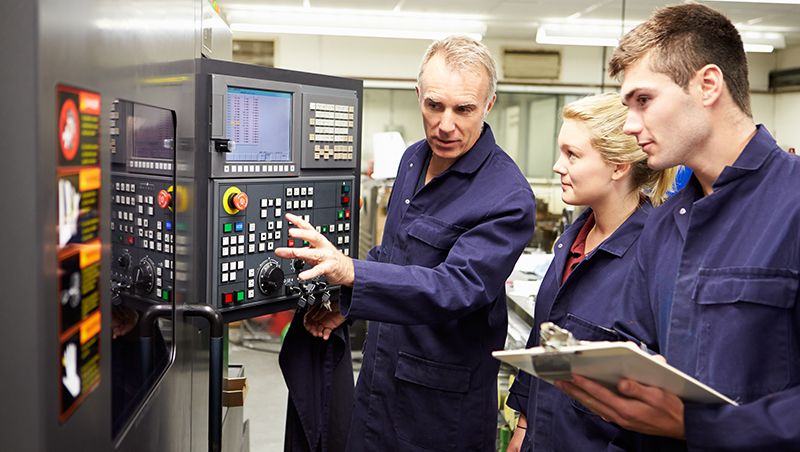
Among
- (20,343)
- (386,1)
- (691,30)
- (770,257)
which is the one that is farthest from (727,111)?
(386,1)

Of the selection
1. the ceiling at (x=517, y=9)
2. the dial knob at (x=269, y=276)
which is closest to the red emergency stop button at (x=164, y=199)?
the dial knob at (x=269, y=276)

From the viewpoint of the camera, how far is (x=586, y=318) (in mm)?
1533

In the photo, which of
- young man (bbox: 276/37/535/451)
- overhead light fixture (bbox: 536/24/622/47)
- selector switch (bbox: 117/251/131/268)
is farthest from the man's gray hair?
overhead light fixture (bbox: 536/24/622/47)

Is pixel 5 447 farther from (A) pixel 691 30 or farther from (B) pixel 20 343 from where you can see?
(A) pixel 691 30

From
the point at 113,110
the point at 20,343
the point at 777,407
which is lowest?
the point at 777,407

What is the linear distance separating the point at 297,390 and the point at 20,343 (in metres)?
1.19

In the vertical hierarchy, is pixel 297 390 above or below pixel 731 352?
below

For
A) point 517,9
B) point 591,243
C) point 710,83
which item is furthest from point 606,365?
point 517,9

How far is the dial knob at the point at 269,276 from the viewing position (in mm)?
1652

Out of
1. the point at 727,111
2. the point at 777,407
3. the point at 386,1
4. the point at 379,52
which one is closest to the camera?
the point at 777,407

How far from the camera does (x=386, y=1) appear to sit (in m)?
5.25

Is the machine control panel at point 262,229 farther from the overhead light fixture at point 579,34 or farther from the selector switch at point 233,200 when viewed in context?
the overhead light fixture at point 579,34

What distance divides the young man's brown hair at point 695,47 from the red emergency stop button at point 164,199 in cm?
82

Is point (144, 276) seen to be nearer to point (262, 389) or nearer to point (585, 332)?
point (585, 332)
